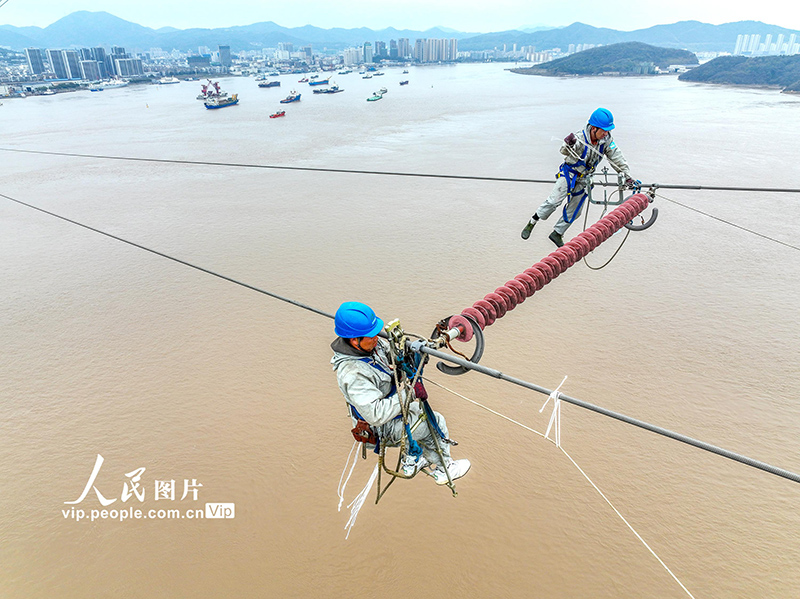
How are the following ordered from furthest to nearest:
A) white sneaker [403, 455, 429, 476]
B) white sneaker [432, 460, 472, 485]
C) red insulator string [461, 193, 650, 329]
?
white sneaker [432, 460, 472, 485] < white sneaker [403, 455, 429, 476] < red insulator string [461, 193, 650, 329]

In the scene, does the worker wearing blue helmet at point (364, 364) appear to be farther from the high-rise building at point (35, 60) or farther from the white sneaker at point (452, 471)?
the high-rise building at point (35, 60)

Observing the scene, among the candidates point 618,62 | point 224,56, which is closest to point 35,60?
point 224,56

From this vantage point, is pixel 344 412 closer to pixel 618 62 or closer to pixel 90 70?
pixel 618 62

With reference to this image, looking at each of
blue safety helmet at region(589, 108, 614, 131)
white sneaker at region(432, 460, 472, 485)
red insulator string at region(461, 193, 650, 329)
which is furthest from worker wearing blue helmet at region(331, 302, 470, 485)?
blue safety helmet at region(589, 108, 614, 131)

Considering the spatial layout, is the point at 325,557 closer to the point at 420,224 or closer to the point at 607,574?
the point at 607,574

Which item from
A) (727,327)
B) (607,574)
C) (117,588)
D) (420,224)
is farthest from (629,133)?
(117,588)

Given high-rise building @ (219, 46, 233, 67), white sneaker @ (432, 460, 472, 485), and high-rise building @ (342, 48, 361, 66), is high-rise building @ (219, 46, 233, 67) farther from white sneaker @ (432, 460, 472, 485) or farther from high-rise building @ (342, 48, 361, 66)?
white sneaker @ (432, 460, 472, 485)

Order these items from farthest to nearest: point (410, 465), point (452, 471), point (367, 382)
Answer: point (452, 471), point (410, 465), point (367, 382)
